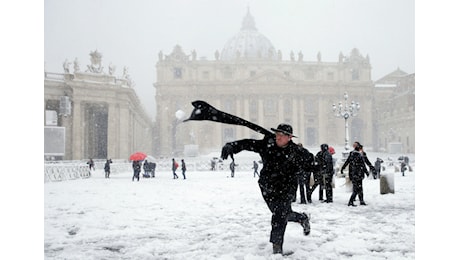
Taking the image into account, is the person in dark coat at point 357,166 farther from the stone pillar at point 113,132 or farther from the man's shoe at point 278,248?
the stone pillar at point 113,132

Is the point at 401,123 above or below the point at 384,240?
above

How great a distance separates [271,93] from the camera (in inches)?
1661

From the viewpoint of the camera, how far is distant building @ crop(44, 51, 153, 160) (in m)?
24.2

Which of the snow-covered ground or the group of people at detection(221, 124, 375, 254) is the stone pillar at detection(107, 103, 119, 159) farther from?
the group of people at detection(221, 124, 375, 254)

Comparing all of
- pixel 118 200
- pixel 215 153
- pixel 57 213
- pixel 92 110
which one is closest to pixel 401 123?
pixel 215 153

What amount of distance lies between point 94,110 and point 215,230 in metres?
26.8

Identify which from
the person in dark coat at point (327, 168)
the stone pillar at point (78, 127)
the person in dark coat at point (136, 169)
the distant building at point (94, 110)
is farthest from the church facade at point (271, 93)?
the person in dark coat at point (327, 168)

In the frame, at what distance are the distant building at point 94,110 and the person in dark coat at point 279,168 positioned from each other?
19.6 meters

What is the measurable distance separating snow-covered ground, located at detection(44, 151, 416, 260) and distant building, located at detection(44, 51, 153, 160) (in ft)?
53.6

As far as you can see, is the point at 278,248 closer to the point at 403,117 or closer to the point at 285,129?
the point at 285,129

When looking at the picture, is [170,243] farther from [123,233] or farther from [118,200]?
[118,200]

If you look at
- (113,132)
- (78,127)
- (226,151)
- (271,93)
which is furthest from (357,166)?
(271,93)

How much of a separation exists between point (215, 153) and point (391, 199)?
748 inches

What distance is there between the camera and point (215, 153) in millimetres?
26922
